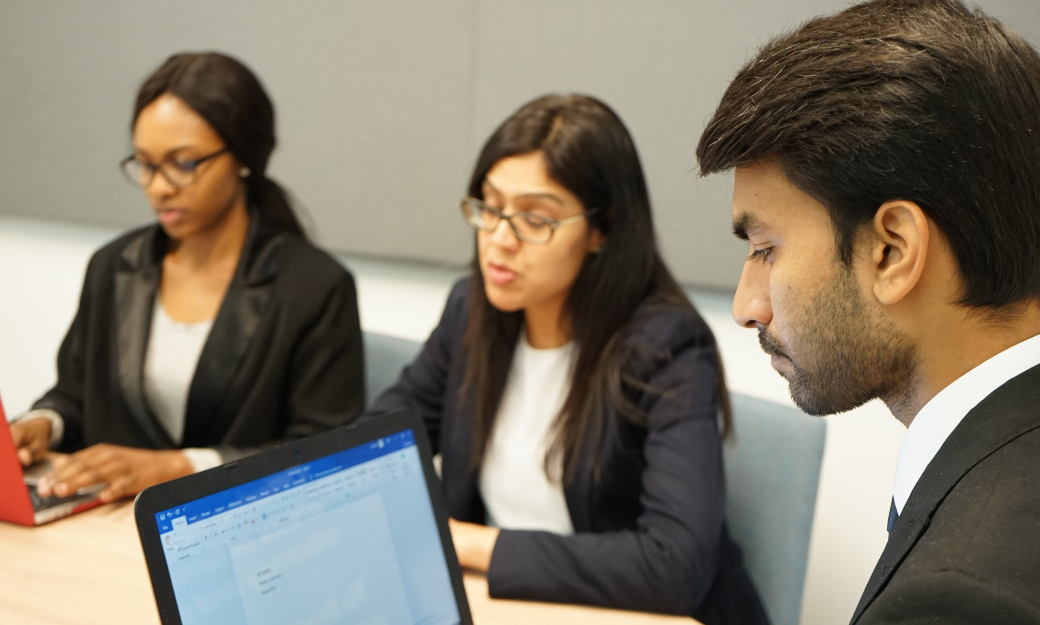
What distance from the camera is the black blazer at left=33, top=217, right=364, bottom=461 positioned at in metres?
1.76

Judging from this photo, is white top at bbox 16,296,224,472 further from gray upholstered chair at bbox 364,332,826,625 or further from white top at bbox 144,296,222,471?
gray upholstered chair at bbox 364,332,826,625

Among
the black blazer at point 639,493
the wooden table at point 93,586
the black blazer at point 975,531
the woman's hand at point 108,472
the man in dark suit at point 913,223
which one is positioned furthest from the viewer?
the woman's hand at point 108,472

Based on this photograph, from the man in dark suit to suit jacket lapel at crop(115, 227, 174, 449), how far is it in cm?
142

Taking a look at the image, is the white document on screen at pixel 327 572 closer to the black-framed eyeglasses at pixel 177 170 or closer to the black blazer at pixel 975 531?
the black blazer at pixel 975 531

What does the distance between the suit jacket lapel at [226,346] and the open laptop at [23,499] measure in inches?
18.3

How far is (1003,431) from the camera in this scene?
626mm

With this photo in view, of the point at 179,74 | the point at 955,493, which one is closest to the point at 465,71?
the point at 179,74

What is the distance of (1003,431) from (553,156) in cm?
95

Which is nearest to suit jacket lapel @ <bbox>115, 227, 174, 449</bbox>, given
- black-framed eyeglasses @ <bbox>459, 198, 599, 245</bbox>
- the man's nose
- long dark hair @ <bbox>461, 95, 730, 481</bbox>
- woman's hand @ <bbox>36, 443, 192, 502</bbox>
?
woman's hand @ <bbox>36, 443, 192, 502</bbox>

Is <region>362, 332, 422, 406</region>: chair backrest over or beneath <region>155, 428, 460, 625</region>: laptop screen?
beneath

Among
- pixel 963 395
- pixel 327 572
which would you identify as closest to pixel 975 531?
pixel 963 395

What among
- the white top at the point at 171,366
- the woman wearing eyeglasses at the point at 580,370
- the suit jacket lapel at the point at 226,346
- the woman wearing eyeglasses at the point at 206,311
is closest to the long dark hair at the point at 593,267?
the woman wearing eyeglasses at the point at 580,370

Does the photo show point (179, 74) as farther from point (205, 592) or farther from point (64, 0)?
point (205, 592)

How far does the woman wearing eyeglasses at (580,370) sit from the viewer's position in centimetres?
137
